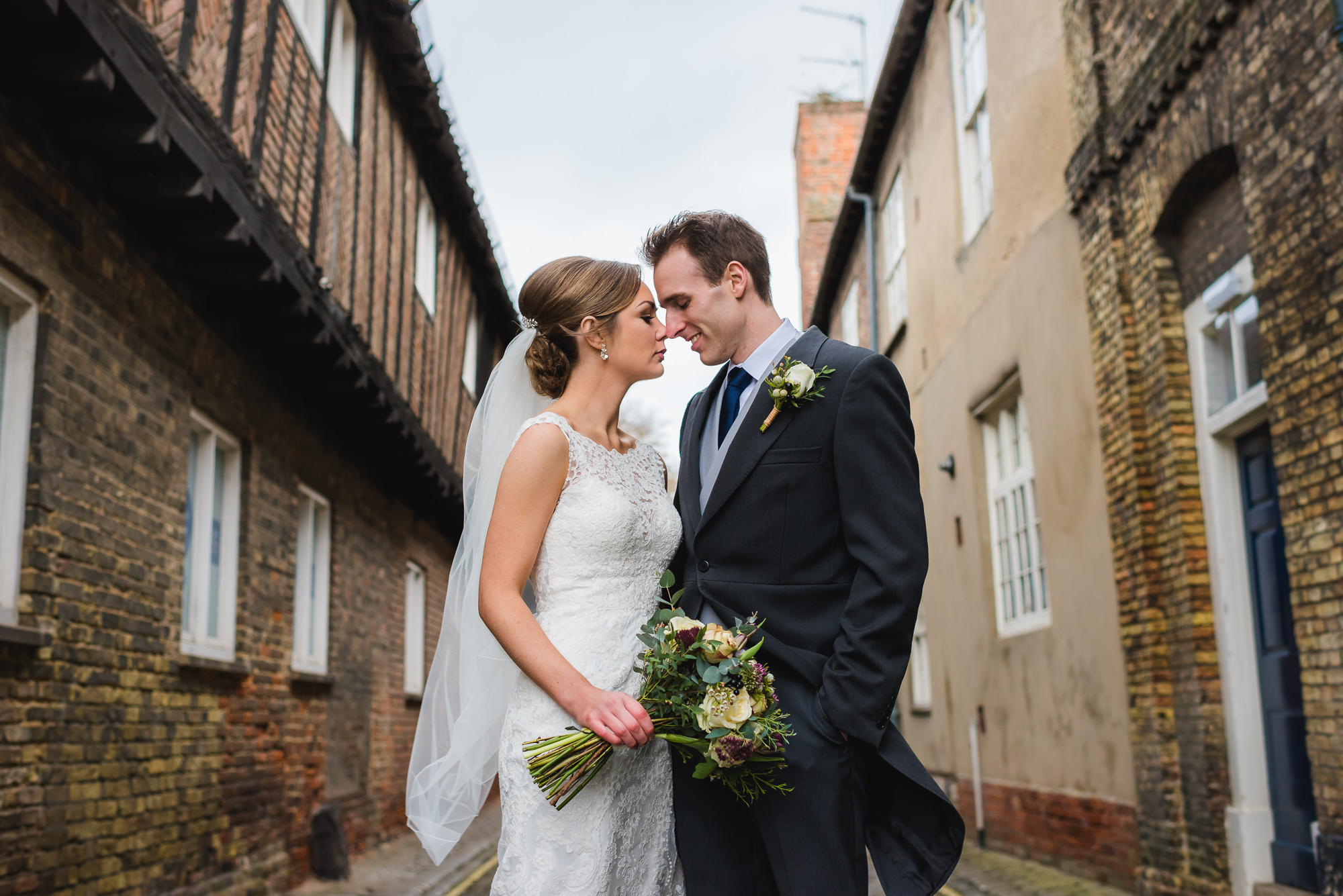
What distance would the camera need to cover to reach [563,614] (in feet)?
9.80

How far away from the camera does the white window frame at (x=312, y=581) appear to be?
941 cm

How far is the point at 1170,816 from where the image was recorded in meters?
6.83

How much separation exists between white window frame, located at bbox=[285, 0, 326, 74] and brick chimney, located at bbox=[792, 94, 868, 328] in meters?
16.9

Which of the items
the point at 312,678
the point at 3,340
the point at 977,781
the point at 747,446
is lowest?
the point at 977,781

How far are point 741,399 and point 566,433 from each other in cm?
45

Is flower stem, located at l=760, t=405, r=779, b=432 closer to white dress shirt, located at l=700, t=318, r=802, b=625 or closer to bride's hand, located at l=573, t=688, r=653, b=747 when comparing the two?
white dress shirt, located at l=700, t=318, r=802, b=625

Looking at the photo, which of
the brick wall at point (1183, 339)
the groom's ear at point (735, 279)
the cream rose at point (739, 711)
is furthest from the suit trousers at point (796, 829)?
the brick wall at point (1183, 339)

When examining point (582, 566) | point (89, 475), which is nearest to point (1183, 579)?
point (582, 566)

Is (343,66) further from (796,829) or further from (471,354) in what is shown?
(796,829)

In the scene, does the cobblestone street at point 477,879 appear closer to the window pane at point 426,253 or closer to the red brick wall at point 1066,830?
the red brick wall at point 1066,830

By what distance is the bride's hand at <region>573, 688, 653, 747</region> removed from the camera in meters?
2.60

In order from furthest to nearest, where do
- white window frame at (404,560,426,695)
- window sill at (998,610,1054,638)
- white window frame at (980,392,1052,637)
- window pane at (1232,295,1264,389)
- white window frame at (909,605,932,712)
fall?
1. white window frame at (909,605,932,712)
2. white window frame at (404,560,426,695)
3. white window frame at (980,392,1052,637)
4. window sill at (998,610,1054,638)
5. window pane at (1232,295,1264,389)

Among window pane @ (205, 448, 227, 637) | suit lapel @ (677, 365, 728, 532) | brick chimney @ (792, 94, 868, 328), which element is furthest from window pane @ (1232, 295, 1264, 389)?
brick chimney @ (792, 94, 868, 328)

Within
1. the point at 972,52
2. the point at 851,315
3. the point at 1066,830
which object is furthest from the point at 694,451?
the point at 851,315
